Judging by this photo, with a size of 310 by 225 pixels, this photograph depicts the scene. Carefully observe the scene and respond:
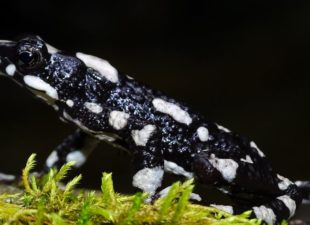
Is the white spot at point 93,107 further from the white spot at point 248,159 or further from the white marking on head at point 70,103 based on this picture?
the white spot at point 248,159

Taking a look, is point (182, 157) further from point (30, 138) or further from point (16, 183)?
point (30, 138)

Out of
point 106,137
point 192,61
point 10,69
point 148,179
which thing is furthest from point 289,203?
point 192,61

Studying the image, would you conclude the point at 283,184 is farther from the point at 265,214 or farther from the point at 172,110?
the point at 172,110

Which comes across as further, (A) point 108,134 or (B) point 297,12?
(B) point 297,12

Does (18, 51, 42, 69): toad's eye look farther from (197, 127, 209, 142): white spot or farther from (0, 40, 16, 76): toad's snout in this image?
(197, 127, 209, 142): white spot

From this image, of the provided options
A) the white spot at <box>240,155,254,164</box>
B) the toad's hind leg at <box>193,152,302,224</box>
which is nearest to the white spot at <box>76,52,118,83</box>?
the toad's hind leg at <box>193,152,302,224</box>

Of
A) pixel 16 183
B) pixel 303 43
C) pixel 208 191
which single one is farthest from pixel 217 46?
pixel 16 183

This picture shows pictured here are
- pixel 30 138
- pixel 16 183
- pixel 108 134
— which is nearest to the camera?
pixel 108 134

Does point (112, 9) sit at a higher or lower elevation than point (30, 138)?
higher

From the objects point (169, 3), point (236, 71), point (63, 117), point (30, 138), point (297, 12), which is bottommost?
point (30, 138)
